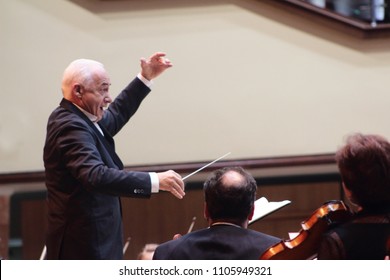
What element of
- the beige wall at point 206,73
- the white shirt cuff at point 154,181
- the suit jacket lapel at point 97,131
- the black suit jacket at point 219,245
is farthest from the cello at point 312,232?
the beige wall at point 206,73

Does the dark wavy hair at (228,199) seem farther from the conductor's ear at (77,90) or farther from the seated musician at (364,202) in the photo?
the conductor's ear at (77,90)

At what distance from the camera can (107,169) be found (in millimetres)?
2418

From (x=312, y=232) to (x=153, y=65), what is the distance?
1.32 meters

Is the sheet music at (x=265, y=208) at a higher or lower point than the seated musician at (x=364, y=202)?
lower

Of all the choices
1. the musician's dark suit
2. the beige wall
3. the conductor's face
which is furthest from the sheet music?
the beige wall

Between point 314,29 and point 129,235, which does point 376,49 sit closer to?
point 314,29

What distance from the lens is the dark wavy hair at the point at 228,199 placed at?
7.02 ft

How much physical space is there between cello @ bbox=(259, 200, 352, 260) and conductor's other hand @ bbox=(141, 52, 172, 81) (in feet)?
4.03

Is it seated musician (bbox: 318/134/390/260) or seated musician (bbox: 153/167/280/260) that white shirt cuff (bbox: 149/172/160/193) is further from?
seated musician (bbox: 318/134/390/260)

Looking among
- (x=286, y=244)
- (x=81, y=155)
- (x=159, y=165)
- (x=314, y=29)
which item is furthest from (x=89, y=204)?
(x=314, y=29)

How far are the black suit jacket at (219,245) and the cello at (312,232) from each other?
0.25 meters

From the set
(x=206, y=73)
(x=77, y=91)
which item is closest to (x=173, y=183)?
(x=77, y=91)

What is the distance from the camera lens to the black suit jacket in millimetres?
2100

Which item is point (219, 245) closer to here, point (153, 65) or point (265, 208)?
point (265, 208)
